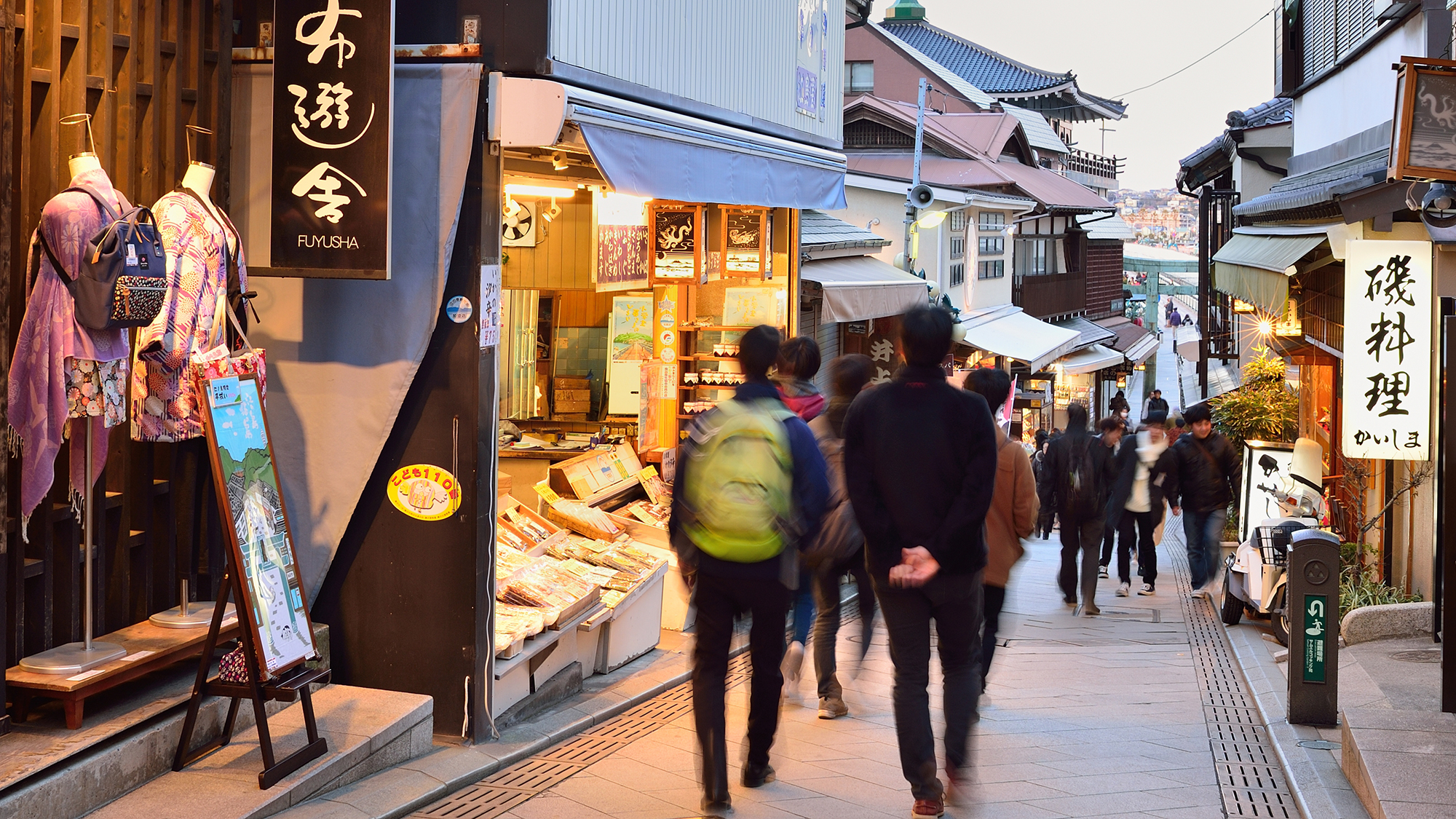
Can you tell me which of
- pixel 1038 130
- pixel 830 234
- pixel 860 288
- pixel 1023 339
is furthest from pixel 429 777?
pixel 1038 130

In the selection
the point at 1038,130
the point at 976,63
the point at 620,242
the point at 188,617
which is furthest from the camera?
the point at 976,63

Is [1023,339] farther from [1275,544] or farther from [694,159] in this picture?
[694,159]

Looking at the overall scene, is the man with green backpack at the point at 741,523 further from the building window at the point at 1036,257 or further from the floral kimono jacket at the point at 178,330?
the building window at the point at 1036,257

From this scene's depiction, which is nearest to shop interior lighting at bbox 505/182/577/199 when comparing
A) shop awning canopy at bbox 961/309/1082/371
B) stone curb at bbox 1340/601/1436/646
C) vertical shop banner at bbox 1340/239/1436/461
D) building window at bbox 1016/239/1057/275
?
vertical shop banner at bbox 1340/239/1436/461

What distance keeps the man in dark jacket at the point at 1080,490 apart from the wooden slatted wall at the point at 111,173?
7.81 metres

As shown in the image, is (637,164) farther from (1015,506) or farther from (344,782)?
(344,782)

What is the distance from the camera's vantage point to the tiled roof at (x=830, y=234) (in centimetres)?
1614

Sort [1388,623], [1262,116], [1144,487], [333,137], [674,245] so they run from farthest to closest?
[1262,116]
[1144,487]
[674,245]
[1388,623]
[333,137]

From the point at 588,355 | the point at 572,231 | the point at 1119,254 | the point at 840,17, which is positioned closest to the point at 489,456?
the point at 572,231

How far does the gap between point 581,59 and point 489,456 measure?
229 cm

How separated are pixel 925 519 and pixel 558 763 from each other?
107 inches

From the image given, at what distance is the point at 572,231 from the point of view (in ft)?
35.0

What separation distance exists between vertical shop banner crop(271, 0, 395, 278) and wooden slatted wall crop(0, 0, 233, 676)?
0.53m

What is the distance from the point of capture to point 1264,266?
12219 millimetres
